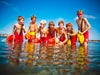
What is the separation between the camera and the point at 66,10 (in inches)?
215

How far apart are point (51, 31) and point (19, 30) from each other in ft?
2.56

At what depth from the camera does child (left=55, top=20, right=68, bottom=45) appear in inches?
209

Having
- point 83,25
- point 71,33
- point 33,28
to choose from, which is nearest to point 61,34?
point 71,33

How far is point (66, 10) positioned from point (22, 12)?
107 cm

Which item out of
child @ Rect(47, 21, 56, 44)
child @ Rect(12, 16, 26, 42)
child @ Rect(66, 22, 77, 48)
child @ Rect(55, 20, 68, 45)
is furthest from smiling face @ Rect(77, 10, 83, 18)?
child @ Rect(12, 16, 26, 42)

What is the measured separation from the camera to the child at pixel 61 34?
5301 mm

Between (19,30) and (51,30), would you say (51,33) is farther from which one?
(19,30)

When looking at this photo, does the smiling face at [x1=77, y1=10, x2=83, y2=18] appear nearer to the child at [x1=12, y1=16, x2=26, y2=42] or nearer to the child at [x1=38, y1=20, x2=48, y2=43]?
the child at [x1=38, y1=20, x2=48, y2=43]

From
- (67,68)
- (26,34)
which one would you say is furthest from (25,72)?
(26,34)

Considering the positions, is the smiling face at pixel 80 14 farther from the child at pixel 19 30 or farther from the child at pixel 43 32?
the child at pixel 19 30

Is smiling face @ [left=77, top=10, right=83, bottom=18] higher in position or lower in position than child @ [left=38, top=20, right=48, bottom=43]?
higher

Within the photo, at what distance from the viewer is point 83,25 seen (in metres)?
5.36

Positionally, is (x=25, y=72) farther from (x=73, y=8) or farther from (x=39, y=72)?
(x=73, y=8)

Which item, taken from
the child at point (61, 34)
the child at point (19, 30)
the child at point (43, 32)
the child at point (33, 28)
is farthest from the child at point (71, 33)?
the child at point (19, 30)
